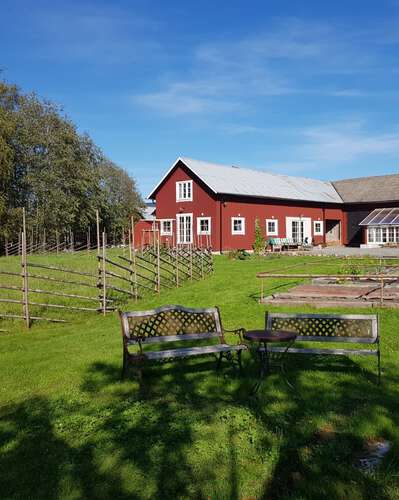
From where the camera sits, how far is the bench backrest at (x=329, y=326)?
675 centimetres

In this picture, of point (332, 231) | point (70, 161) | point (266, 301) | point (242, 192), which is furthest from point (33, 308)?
point (332, 231)

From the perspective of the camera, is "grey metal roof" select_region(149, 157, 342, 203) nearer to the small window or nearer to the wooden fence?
the small window

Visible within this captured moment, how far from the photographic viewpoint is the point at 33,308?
12.6 metres

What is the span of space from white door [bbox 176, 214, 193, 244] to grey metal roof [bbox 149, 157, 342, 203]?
304 cm

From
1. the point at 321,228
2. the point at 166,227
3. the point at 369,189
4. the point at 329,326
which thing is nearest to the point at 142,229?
the point at 166,227

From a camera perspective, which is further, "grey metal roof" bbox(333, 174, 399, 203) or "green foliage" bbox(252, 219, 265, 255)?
"grey metal roof" bbox(333, 174, 399, 203)

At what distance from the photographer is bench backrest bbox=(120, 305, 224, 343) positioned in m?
6.93

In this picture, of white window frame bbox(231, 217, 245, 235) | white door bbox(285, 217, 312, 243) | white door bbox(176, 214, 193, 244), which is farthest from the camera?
white door bbox(285, 217, 312, 243)

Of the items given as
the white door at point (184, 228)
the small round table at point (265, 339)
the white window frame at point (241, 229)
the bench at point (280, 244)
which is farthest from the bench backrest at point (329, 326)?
the bench at point (280, 244)

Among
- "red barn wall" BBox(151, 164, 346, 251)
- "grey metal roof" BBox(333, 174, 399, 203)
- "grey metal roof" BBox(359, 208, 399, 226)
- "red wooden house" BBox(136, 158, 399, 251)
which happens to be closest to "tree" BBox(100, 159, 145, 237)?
"red wooden house" BBox(136, 158, 399, 251)

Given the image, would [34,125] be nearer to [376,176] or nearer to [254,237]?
[254,237]

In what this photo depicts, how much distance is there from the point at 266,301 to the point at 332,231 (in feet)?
109

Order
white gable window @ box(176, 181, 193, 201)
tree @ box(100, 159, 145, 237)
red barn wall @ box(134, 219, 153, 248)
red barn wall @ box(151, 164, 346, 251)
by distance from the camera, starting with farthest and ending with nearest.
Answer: tree @ box(100, 159, 145, 237), red barn wall @ box(134, 219, 153, 248), white gable window @ box(176, 181, 193, 201), red barn wall @ box(151, 164, 346, 251)

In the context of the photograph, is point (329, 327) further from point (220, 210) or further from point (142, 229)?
point (142, 229)
